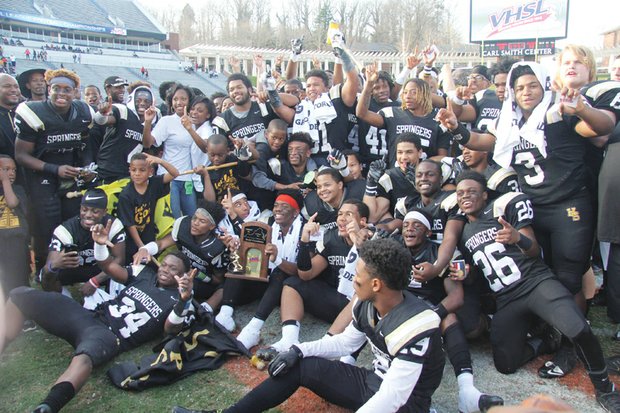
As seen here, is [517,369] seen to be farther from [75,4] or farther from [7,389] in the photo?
[75,4]

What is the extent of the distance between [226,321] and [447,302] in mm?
2100

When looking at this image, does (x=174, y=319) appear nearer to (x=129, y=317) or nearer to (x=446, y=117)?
(x=129, y=317)

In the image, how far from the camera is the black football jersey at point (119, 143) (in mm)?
5945

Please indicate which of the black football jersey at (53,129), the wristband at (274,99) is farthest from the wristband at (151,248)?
the wristband at (274,99)

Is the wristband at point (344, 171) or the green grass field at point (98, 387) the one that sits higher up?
the wristband at point (344, 171)

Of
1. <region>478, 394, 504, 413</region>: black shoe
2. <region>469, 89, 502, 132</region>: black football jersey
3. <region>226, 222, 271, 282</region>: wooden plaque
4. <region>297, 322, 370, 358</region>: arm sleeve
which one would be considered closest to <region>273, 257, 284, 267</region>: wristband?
<region>226, 222, 271, 282</region>: wooden plaque

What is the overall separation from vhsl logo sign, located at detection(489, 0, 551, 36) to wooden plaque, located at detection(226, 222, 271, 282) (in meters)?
32.6

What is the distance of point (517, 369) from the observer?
4.05m

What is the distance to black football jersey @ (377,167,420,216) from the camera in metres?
5.03

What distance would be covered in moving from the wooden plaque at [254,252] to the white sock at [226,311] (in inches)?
14.2

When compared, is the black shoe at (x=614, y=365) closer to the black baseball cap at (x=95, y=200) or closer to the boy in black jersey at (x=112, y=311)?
the boy in black jersey at (x=112, y=311)

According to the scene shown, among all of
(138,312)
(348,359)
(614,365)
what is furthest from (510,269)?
(138,312)

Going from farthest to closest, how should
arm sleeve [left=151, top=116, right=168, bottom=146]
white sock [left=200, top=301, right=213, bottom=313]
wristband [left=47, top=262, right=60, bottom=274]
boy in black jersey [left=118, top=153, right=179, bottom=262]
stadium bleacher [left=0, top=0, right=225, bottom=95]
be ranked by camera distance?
1. stadium bleacher [left=0, top=0, right=225, bottom=95]
2. arm sleeve [left=151, top=116, right=168, bottom=146]
3. boy in black jersey [left=118, top=153, right=179, bottom=262]
4. white sock [left=200, top=301, right=213, bottom=313]
5. wristband [left=47, top=262, right=60, bottom=274]

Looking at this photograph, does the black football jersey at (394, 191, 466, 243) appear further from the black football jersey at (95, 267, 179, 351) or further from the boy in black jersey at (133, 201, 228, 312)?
the black football jersey at (95, 267, 179, 351)
